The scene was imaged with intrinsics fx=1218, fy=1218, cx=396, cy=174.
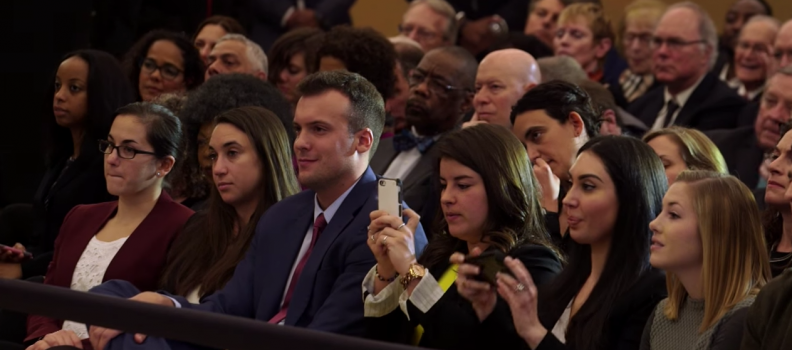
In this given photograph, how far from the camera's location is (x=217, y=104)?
4699mm

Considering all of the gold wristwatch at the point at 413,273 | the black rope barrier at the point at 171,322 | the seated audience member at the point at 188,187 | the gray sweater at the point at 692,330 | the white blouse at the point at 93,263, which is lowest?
the white blouse at the point at 93,263

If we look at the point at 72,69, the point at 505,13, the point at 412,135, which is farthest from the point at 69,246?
the point at 505,13

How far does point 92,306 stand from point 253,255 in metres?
1.14

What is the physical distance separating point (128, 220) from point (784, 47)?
11.0 ft

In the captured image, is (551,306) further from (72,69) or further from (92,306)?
(72,69)

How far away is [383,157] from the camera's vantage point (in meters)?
5.29

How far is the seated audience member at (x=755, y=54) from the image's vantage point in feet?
21.7

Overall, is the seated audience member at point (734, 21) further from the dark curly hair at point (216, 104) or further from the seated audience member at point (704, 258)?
the seated audience member at point (704, 258)

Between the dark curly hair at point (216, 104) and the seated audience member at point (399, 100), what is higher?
the dark curly hair at point (216, 104)

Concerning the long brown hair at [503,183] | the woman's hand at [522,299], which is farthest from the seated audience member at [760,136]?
the woman's hand at [522,299]

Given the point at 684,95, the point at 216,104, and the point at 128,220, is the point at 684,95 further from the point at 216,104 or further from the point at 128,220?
the point at 128,220

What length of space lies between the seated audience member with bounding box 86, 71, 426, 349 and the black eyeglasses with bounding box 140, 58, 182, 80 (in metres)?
2.22

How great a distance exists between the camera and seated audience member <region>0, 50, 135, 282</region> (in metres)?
4.90

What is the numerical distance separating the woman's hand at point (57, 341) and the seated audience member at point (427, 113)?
1574 mm
